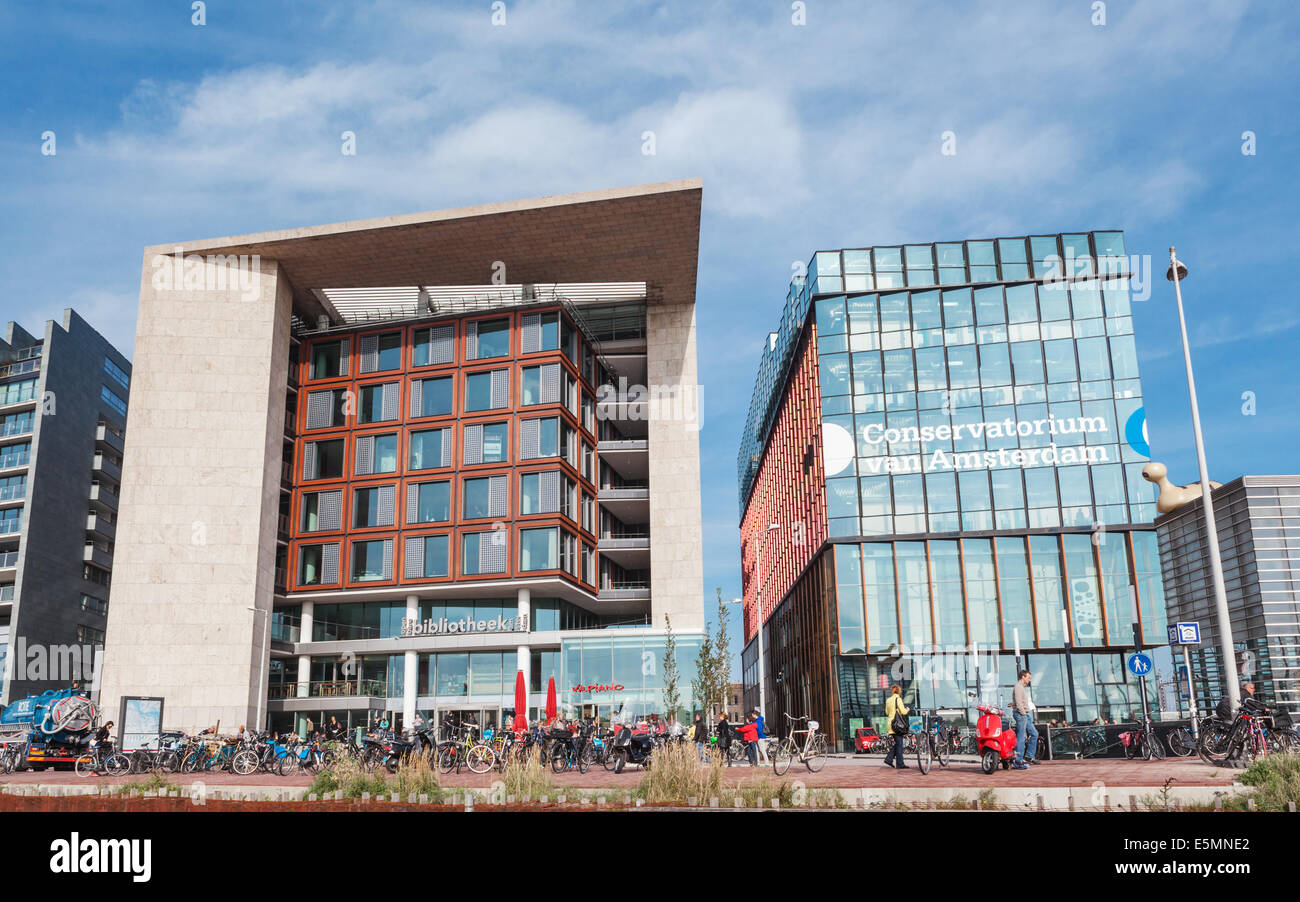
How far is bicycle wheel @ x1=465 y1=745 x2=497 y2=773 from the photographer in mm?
22688

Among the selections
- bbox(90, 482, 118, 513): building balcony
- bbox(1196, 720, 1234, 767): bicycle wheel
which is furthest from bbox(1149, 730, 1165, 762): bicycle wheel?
bbox(90, 482, 118, 513): building balcony

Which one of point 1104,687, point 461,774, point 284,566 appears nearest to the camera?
point 461,774

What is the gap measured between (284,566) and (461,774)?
3254 centimetres

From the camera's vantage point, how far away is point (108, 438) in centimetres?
8438

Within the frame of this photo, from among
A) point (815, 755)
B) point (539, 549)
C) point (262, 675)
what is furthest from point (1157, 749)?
point (262, 675)

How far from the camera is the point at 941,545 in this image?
1944 inches

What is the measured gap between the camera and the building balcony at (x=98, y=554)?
79.9 metres

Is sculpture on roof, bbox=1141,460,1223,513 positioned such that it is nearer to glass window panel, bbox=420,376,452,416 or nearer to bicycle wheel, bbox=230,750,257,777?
bicycle wheel, bbox=230,750,257,777

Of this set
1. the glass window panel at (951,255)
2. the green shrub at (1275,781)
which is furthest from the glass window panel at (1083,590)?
the green shrub at (1275,781)

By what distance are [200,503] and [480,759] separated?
3025cm

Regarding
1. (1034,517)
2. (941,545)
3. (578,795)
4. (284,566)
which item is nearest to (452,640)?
(284,566)

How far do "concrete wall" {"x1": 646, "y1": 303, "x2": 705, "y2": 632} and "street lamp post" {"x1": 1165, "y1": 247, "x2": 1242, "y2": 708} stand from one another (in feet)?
90.7
